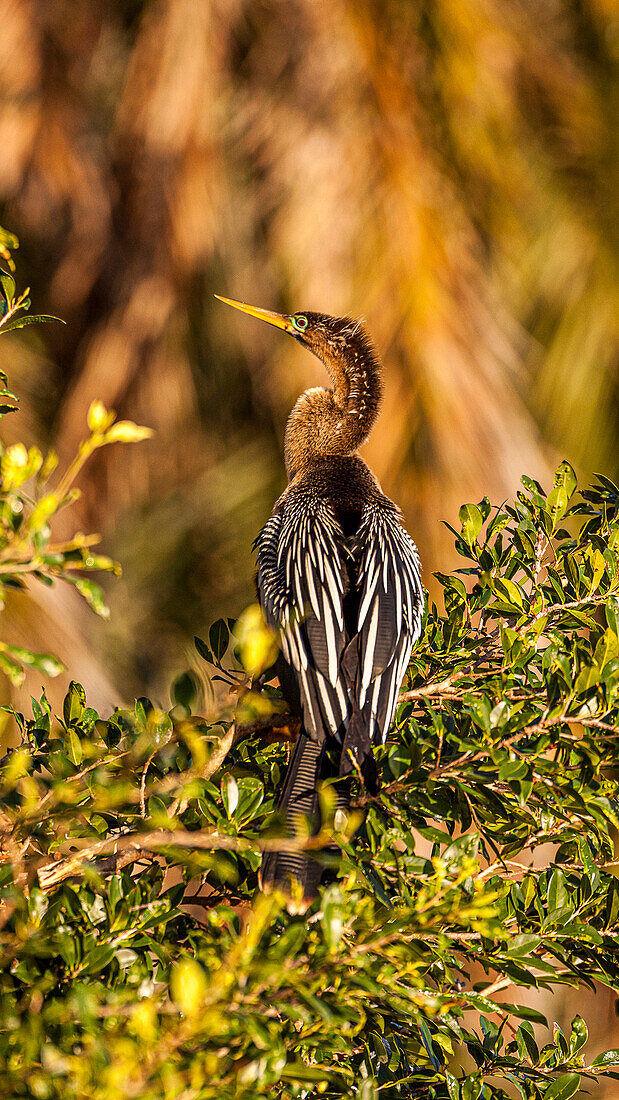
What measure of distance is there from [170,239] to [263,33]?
40.4 inches

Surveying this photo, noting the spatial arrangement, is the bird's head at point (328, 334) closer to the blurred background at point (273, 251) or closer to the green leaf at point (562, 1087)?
the blurred background at point (273, 251)

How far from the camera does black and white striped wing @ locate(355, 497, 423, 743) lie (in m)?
1.43

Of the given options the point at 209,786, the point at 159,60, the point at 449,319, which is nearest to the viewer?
the point at 209,786

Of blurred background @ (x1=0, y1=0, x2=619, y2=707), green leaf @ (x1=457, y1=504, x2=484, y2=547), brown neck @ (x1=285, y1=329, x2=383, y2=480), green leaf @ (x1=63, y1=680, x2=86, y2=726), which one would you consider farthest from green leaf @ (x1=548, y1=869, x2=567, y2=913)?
blurred background @ (x1=0, y1=0, x2=619, y2=707)

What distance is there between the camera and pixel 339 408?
96.9 inches

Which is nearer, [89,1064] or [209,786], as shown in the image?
[89,1064]

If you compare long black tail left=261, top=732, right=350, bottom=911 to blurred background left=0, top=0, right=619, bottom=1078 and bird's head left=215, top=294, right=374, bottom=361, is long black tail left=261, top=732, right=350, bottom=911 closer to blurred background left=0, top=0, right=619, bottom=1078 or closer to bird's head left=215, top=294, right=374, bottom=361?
bird's head left=215, top=294, right=374, bottom=361

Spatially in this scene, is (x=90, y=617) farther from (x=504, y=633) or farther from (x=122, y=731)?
(x=504, y=633)

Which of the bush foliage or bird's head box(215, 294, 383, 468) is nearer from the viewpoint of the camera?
the bush foliage

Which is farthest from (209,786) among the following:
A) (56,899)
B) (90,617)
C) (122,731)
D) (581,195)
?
(581,195)

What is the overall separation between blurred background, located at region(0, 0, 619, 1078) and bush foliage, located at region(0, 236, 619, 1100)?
176 cm

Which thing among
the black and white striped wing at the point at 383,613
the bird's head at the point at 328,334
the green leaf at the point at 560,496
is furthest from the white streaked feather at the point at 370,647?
the bird's head at the point at 328,334

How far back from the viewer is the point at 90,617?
372 cm

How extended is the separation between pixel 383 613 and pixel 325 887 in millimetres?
710
